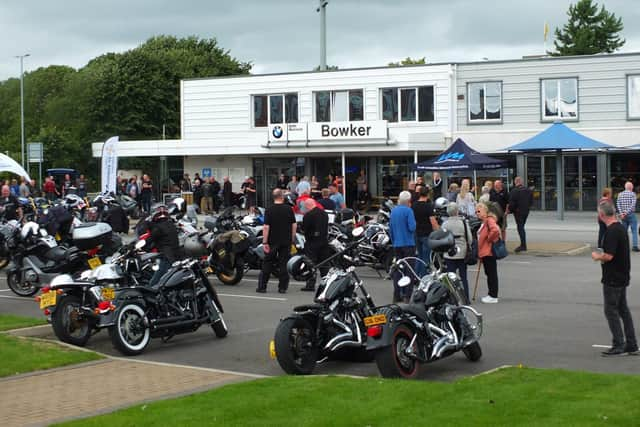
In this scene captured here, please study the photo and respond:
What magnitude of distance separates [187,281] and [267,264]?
205 inches

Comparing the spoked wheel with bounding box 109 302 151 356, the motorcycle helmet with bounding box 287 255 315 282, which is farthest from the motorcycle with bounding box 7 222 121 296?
the spoked wheel with bounding box 109 302 151 356

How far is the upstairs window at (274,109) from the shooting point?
4528 cm

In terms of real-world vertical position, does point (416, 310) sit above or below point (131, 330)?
above

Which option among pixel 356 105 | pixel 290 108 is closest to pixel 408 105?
pixel 356 105

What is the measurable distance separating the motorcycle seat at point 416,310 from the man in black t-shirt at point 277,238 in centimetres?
756

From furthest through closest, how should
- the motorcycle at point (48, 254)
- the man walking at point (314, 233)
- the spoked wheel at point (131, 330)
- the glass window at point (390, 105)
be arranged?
the glass window at point (390, 105), the man walking at point (314, 233), the motorcycle at point (48, 254), the spoked wheel at point (131, 330)

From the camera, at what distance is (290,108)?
149ft

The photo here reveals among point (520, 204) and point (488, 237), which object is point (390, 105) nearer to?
point (520, 204)

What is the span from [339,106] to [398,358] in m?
34.8

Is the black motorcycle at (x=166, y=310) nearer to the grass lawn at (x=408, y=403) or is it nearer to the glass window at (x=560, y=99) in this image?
the grass lawn at (x=408, y=403)

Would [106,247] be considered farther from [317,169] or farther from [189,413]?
[317,169]

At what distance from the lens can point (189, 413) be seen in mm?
7906

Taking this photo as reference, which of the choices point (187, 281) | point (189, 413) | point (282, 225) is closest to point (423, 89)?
point (282, 225)

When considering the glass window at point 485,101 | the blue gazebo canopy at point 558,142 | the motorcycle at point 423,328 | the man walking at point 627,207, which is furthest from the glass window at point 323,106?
the motorcycle at point 423,328
